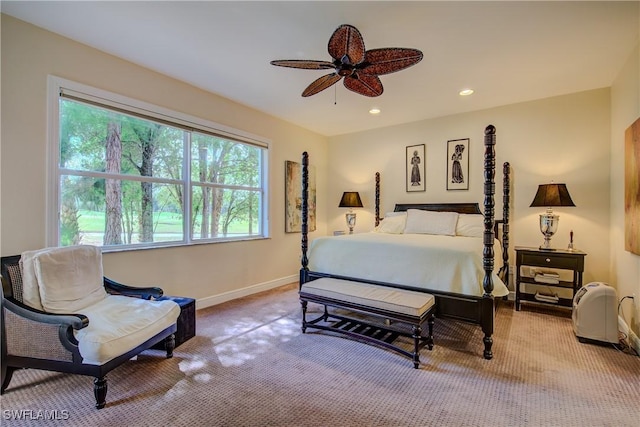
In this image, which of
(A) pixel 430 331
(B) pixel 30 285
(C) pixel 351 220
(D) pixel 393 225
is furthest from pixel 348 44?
(C) pixel 351 220

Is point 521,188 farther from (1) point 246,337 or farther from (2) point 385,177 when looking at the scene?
(1) point 246,337

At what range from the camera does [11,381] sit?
2.05m

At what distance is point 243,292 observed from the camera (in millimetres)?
4199

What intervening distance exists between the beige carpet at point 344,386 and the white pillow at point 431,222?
1552mm

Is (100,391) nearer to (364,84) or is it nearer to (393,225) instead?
(364,84)

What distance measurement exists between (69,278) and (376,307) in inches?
94.4

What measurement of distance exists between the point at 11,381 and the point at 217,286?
200cm

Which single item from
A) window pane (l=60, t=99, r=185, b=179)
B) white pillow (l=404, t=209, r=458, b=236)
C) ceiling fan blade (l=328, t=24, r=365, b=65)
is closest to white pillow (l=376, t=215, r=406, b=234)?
white pillow (l=404, t=209, r=458, b=236)

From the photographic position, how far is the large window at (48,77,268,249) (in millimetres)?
2672

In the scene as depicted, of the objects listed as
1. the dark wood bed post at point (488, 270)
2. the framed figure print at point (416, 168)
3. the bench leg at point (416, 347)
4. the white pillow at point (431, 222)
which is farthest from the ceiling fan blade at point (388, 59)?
the framed figure print at point (416, 168)

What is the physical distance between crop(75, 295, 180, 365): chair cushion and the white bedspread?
5.35ft

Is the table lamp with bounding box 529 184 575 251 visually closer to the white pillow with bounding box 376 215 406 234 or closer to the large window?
the white pillow with bounding box 376 215 406 234

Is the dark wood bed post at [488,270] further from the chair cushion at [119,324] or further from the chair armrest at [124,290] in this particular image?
the chair armrest at [124,290]

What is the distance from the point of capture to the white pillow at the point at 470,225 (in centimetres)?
390
